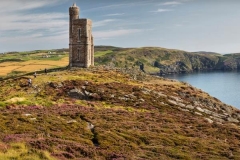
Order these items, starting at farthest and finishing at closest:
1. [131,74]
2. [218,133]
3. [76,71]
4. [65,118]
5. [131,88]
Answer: [131,74] → [76,71] → [131,88] → [218,133] → [65,118]

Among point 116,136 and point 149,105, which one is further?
point 149,105

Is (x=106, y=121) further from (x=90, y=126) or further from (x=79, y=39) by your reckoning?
(x=79, y=39)

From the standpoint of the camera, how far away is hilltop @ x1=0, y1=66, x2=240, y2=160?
2006 centimetres

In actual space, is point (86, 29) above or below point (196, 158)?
above

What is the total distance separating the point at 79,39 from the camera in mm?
68875

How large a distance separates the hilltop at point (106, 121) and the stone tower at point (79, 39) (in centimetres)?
519

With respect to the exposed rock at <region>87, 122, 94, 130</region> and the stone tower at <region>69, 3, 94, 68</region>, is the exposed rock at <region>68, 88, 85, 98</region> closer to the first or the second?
the exposed rock at <region>87, 122, 94, 130</region>

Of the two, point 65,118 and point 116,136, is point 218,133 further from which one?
point 65,118

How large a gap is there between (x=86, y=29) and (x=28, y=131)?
47.9 m

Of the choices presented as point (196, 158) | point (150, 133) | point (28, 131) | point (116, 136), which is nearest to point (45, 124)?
point (28, 131)

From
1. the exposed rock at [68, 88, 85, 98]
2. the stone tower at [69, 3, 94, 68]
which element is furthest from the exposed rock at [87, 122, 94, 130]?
the stone tower at [69, 3, 94, 68]

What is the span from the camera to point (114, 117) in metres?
35.8

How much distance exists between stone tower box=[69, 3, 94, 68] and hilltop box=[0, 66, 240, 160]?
519 centimetres

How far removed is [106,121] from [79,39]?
39720 millimetres
